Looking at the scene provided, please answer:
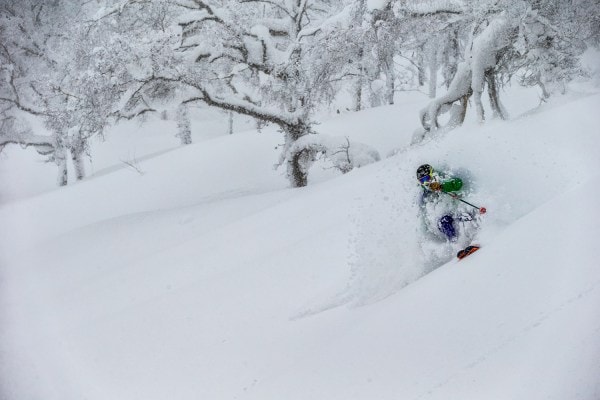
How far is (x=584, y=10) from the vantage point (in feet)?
29.7

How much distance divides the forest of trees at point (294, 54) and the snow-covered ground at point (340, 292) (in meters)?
1.21

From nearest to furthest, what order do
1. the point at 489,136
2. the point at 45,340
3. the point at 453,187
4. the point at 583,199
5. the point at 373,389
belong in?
the point at 373,389 < the point at 583,199 < the point at 453,187 < the point at 45,340 < the point at 489,136

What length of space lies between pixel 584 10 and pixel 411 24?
135 inches

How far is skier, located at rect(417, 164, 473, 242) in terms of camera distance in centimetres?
568

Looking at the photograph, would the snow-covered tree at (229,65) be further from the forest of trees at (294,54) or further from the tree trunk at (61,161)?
the tree trunk at (61,161)

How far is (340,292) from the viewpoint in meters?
5.67

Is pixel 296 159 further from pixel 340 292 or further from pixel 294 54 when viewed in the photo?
pixel 340 292

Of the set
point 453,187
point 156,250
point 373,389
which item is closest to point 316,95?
point 156,250

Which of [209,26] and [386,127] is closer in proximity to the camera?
[209,26]

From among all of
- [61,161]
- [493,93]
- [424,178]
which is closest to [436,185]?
[424,178]

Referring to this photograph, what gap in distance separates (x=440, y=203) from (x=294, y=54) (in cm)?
630

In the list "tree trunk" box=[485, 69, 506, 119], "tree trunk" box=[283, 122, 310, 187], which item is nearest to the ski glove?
"tree trunk" box=[485, 69, 506, 119]

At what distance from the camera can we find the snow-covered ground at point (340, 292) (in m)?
3.48

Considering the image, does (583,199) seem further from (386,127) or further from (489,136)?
(386,127)
